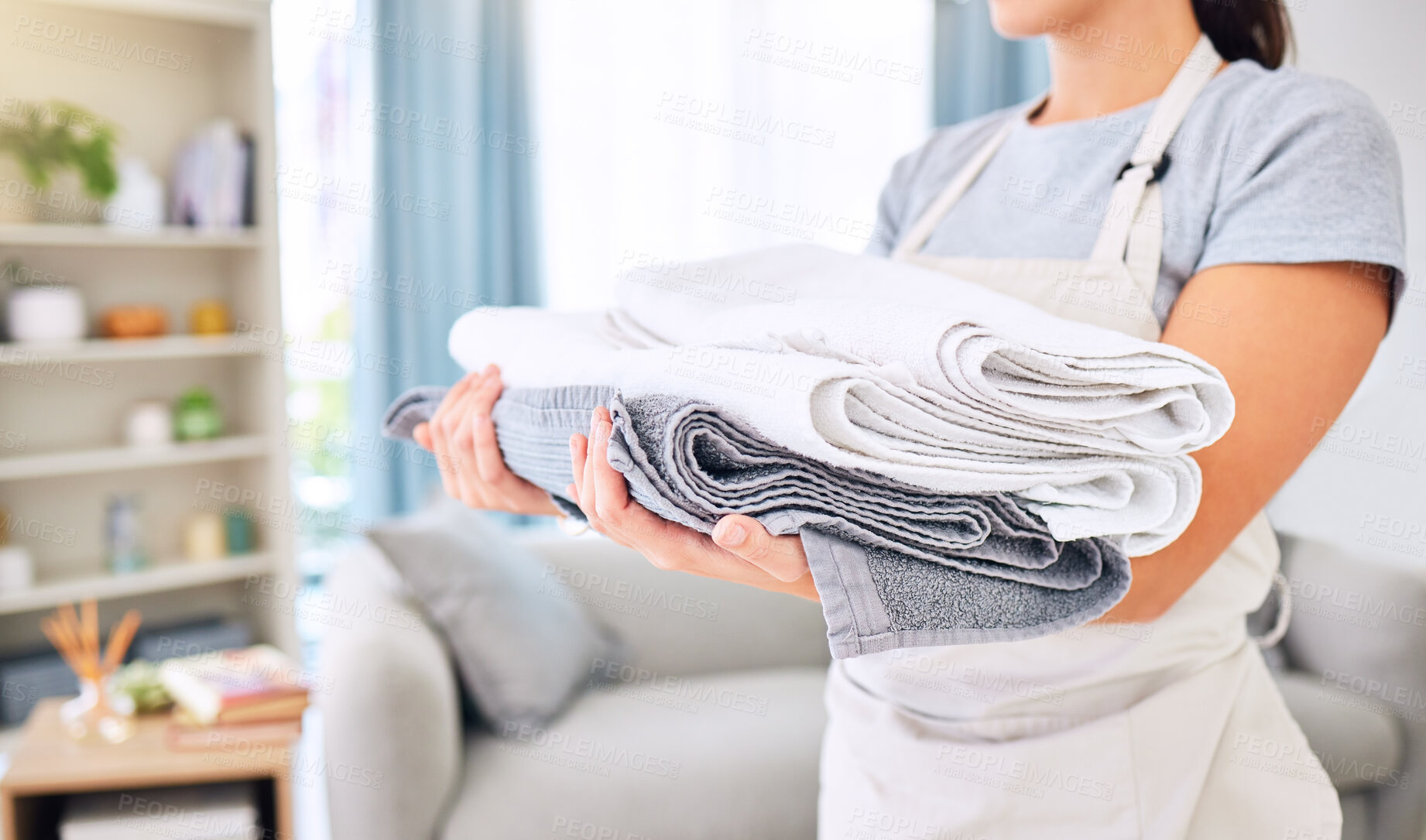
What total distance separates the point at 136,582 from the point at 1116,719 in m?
2.55

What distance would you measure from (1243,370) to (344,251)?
2.62 metres

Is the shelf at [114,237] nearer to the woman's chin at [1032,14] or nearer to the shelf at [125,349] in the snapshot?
the shelf at [125,349]

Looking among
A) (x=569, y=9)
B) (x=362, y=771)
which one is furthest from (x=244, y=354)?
(x=362, y=771)

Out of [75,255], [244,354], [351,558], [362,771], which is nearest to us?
[362,771]

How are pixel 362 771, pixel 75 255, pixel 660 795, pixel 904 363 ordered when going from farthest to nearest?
pixel 75 255, pixel 660 795, pixel 362 771, pixel 904 363

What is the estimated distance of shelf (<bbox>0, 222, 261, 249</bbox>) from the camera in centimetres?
227

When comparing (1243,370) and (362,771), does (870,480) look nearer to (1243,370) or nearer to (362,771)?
(1243,370)

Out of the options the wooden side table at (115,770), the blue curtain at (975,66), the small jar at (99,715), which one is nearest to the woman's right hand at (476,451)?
the wooden side table at (115,770)

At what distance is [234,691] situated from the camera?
1.79 m

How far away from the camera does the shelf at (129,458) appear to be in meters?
2.32

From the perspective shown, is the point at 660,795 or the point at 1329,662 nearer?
the point at 660,795

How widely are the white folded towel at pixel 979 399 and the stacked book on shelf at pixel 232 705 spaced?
158 cm

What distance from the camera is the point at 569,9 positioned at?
9.29 feet

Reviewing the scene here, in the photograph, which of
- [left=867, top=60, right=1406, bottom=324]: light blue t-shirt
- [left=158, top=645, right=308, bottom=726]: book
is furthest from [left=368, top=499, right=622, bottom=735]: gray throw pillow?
[left=867, top=60, right=1406, bottom=324]: light blue t-shirt
